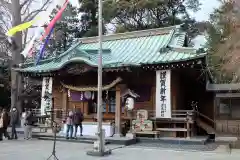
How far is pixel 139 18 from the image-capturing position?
36281mm

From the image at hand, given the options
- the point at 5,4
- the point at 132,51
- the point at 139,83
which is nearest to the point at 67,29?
the point at 5,4

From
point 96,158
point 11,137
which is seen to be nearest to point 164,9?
point 11,137

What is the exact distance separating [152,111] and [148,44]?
16.8ft

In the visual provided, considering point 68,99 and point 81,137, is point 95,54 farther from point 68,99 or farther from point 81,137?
point 81,137

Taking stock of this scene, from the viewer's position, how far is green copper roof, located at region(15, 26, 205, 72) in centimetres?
1681

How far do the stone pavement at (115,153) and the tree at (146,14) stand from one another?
74.8 feet

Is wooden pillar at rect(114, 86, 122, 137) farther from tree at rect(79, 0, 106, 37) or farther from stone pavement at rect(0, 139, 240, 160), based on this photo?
tree at rect(79, 0, 106, 37)

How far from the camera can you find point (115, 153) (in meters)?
12.2

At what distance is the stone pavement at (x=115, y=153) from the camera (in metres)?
11.2

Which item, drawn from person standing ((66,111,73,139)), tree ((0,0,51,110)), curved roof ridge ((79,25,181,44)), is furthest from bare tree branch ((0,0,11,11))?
person standing ((66,111,73,139))

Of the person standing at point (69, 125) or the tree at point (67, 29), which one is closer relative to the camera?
the person standing at point (69, 125)

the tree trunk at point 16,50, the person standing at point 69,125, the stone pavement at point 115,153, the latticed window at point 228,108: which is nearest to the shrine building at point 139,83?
the latticed window at point 228,108

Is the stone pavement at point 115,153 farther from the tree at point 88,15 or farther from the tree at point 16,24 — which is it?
the tree at point 88,15

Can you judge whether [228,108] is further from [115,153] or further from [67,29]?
[67,29]
